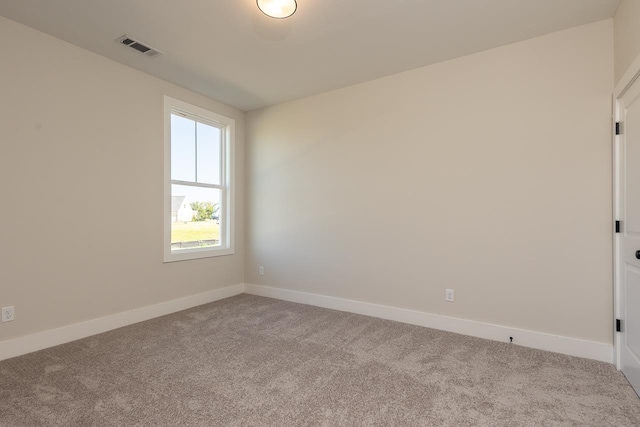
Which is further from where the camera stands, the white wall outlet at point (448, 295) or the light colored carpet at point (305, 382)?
the white wall outlet at point (448, 295)

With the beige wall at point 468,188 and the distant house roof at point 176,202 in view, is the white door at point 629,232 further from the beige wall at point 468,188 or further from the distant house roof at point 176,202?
the distant house roof at point 176,202

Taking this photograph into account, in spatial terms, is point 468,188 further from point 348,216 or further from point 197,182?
point 197,182

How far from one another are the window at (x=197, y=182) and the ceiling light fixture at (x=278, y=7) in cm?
202

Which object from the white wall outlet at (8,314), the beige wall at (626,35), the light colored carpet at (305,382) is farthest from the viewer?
the white wall outlet at (8,314)

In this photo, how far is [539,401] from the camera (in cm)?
196

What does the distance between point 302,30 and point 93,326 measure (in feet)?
11.0

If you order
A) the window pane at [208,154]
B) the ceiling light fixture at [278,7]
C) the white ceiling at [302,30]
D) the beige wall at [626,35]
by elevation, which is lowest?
the window pane at [208,154]

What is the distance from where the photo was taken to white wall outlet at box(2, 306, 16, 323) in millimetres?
2559

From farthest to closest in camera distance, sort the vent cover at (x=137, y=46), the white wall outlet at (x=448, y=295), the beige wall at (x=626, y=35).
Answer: the white wall outlet at (x=448, y=295) → the vent cover at (x=137, y=46) → the beige wall at (x=626, y=35)

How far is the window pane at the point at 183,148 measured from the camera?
3.93 m

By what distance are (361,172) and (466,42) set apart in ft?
5.28

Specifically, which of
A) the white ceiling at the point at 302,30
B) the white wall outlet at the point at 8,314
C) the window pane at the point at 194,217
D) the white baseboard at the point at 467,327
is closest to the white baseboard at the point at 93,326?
the white wall outlet at the point at 8,314

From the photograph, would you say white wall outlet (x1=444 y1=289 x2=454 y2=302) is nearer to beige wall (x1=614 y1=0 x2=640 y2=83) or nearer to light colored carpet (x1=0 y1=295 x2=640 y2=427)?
light colored carpet (x1=0 y1=295 x2=640 y2=427)

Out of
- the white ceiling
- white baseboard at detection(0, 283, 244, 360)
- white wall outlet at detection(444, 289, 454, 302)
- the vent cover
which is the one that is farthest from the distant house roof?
white wall outlet at detection(444, 289, 454, 302)
